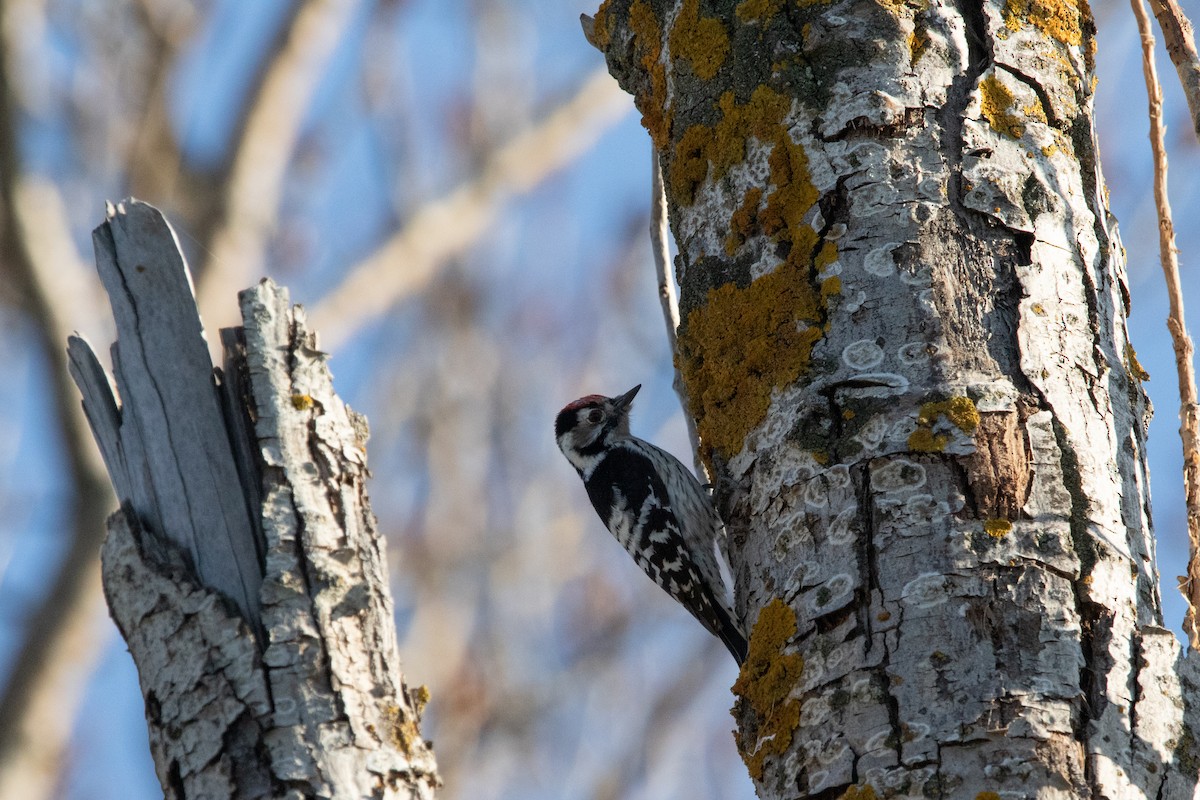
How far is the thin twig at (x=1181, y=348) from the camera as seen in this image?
8.47 ft

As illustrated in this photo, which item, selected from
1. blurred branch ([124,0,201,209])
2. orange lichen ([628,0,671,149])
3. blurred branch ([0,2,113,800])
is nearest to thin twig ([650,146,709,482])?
orange lichen ([628,0,671,149])

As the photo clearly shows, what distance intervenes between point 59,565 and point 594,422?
2.45 metres

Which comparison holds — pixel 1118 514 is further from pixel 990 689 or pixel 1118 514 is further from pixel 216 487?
pixel 216 487

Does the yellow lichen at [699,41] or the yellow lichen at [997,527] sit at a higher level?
the yellow lichen at [699,41]

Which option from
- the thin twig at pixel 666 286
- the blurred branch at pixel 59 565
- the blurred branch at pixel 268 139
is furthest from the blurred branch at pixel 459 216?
the thin twig at pixel 666 286

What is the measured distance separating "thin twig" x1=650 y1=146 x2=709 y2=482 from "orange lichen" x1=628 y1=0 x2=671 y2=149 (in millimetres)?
120

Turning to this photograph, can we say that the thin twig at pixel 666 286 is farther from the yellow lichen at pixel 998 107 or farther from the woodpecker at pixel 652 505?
the yellow lichen at pixel 998 107

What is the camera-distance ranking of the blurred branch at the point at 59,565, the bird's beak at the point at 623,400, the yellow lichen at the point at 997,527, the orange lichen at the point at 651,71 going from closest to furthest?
the yellow lichen at the point at 997,527 → the orange lichen at the point at 651,71 → the blurred branch at the point at 59,565 → the bird's beak at the point at 623,400

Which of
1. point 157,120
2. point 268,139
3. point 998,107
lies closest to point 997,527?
point 998,107

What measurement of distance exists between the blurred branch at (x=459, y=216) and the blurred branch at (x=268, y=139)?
0.63 meters

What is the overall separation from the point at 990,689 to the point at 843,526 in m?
0.46

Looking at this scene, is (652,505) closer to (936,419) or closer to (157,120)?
(936,419)

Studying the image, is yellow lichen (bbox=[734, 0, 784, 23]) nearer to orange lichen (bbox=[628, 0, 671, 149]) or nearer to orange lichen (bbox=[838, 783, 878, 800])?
orange lichen (bbox=[628, 0, 671, 149])

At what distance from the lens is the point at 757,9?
2980mm
